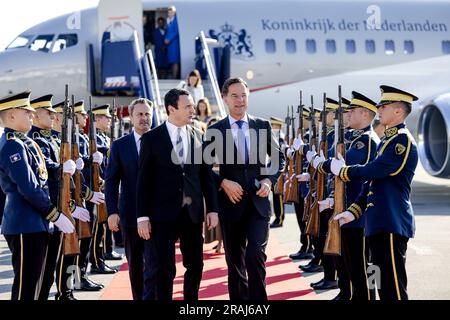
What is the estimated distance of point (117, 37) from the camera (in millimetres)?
15875

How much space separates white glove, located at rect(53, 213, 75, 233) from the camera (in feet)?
18.8

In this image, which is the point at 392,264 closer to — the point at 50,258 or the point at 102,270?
the point at 50,258

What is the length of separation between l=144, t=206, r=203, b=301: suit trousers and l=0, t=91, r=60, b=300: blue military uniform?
2.28ft

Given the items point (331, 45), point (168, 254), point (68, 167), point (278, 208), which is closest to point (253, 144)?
point (168, 254)

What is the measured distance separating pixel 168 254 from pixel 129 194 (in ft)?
2.47

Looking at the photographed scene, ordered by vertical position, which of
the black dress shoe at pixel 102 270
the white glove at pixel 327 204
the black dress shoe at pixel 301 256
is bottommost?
the black dress shoe at pixel 301 256

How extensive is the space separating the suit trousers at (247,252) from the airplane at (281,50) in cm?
944

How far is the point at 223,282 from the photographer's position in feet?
26.8

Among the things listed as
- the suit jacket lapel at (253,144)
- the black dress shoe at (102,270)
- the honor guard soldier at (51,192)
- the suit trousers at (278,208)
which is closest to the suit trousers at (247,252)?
the suit jacket lapel at (253,144)

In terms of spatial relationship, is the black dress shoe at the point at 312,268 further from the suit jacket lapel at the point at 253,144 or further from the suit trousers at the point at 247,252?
the suit jacket lapel at the point at 253,144

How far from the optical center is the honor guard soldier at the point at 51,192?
6.30m

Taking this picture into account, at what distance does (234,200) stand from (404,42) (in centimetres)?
1304

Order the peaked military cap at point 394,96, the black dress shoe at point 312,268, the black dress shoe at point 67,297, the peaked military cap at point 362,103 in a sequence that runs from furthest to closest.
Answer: the black dress shoe at point 312,268 < the black dress shoe at point 67,297 < the peaked military cap at point 362,103 < the peaked military cap at point 394,96
